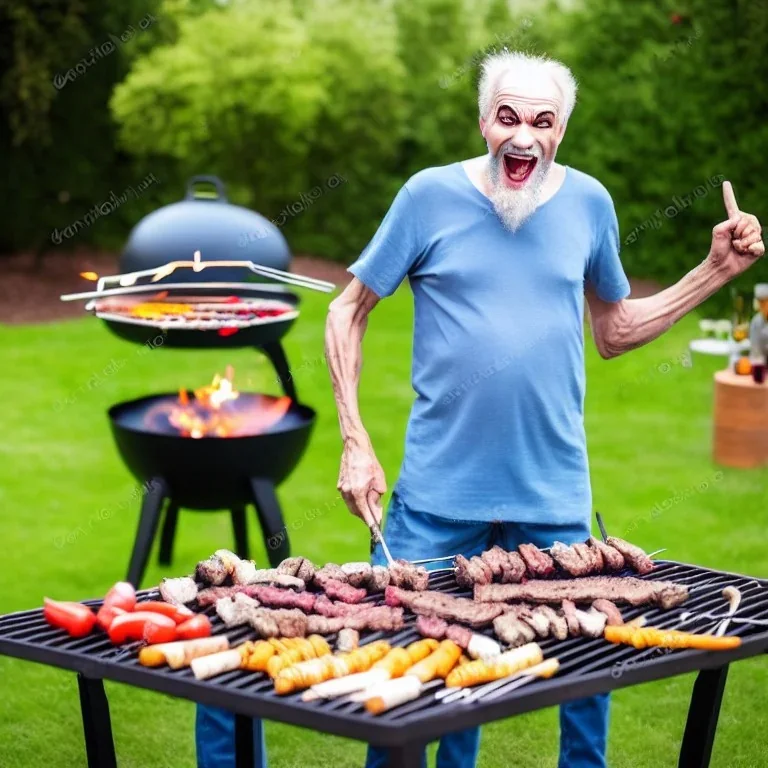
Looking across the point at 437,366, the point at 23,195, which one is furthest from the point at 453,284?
the point at 23,195

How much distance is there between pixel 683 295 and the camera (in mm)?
3787

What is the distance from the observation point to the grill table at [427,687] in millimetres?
2559

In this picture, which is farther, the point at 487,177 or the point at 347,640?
the point at 487,177

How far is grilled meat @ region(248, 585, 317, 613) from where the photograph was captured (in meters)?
3.12

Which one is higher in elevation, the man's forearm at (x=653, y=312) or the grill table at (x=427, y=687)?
the man's forearm at (x=653, y=312)

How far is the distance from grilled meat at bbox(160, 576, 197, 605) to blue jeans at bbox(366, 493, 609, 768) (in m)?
0.64

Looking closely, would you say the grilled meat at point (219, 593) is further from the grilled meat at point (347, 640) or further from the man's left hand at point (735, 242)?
the man's left hand at point (735, 242)

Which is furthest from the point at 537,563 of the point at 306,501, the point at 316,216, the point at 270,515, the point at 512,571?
the point at 316,216

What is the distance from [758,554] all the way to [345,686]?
16.9 feet

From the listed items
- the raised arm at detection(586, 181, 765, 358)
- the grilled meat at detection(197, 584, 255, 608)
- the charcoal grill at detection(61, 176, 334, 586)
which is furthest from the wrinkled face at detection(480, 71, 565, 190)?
the charcoal grill at detection(61, 176, 334, 586)

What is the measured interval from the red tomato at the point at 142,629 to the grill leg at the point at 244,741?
474 mm

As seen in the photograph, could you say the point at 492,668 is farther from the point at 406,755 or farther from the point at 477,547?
the point at 477,547

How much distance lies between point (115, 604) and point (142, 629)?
136 millimetres

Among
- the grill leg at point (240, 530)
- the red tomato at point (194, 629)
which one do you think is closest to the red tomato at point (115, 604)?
the red tomato at point (194, 629)
